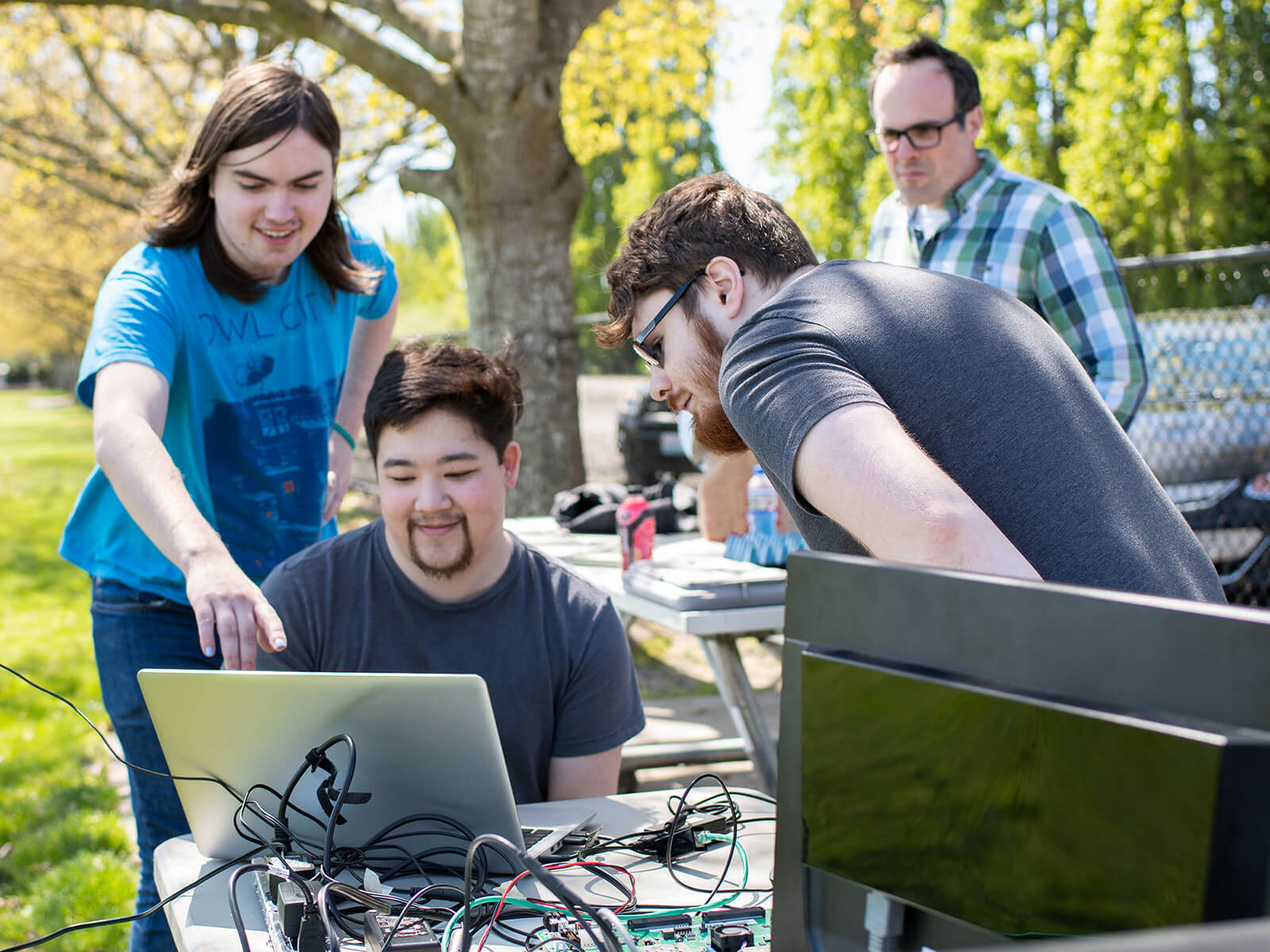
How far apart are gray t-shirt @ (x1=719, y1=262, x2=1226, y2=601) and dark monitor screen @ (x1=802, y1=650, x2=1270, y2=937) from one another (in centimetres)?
39

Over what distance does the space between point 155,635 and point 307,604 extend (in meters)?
0.37

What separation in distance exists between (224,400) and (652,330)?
44.3 inches

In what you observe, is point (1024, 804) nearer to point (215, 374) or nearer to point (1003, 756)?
point (1003, 756)

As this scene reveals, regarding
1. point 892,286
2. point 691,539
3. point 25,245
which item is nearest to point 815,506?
point 892,286

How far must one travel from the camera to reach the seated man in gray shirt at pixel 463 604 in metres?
2.10

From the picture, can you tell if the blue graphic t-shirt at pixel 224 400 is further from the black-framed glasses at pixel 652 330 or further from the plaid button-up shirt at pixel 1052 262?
the plaid button-up shirt at pixel 1052 262

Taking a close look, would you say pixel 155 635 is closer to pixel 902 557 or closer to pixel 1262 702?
pixel 902 557

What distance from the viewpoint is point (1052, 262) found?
3230 mm

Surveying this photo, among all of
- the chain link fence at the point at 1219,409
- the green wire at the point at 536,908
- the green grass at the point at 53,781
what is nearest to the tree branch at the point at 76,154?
the green grass at the point at 53,781

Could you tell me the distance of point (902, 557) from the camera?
3.53 ft

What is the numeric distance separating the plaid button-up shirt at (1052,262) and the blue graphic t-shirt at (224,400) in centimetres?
163

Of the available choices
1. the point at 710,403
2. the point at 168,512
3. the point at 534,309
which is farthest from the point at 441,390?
the point at 534,309

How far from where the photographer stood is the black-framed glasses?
1.61 metres

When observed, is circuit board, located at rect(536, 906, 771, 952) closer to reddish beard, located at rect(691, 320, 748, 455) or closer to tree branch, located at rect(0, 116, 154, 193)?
reddish beard, located at rect(691, 320, 748, 455)
